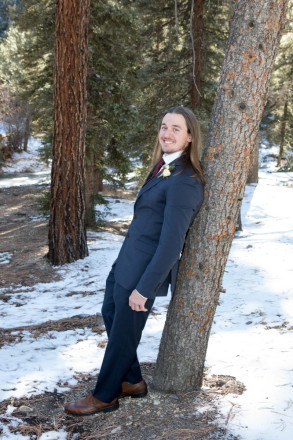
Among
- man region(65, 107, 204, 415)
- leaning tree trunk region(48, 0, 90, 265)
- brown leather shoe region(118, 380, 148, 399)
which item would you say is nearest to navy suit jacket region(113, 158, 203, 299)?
man region(65, 107, 204, 415)

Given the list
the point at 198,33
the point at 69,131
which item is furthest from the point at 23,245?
the point at 198,33

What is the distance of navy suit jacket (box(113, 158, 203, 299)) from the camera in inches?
102

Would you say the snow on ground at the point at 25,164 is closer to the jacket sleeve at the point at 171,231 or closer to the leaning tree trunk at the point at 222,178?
the leaning tree trunk at the point at 222,178

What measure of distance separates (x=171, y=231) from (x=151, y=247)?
25cm

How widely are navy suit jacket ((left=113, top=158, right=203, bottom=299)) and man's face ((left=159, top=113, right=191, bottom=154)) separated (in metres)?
0.11

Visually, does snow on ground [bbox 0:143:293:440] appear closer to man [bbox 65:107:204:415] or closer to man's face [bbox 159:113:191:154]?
man [bbox 65:107:204:415]

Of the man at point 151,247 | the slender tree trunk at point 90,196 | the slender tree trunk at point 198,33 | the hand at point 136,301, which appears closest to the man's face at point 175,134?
the man at point 151,247

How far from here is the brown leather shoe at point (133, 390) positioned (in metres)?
3.14

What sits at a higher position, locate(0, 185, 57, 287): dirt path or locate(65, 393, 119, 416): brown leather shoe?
locate(65, 393, 119, 416): brown leather shoe

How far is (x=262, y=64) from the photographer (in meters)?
2.66

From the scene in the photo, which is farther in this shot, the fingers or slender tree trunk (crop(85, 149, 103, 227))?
slender tree trunk (crop(85, 149, 103, 227))

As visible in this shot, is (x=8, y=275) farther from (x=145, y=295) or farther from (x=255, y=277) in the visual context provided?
(x=145, y=295)

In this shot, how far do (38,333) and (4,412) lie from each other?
1662 millimetres

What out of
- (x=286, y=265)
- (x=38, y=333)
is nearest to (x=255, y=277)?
(x=286, y=265)
